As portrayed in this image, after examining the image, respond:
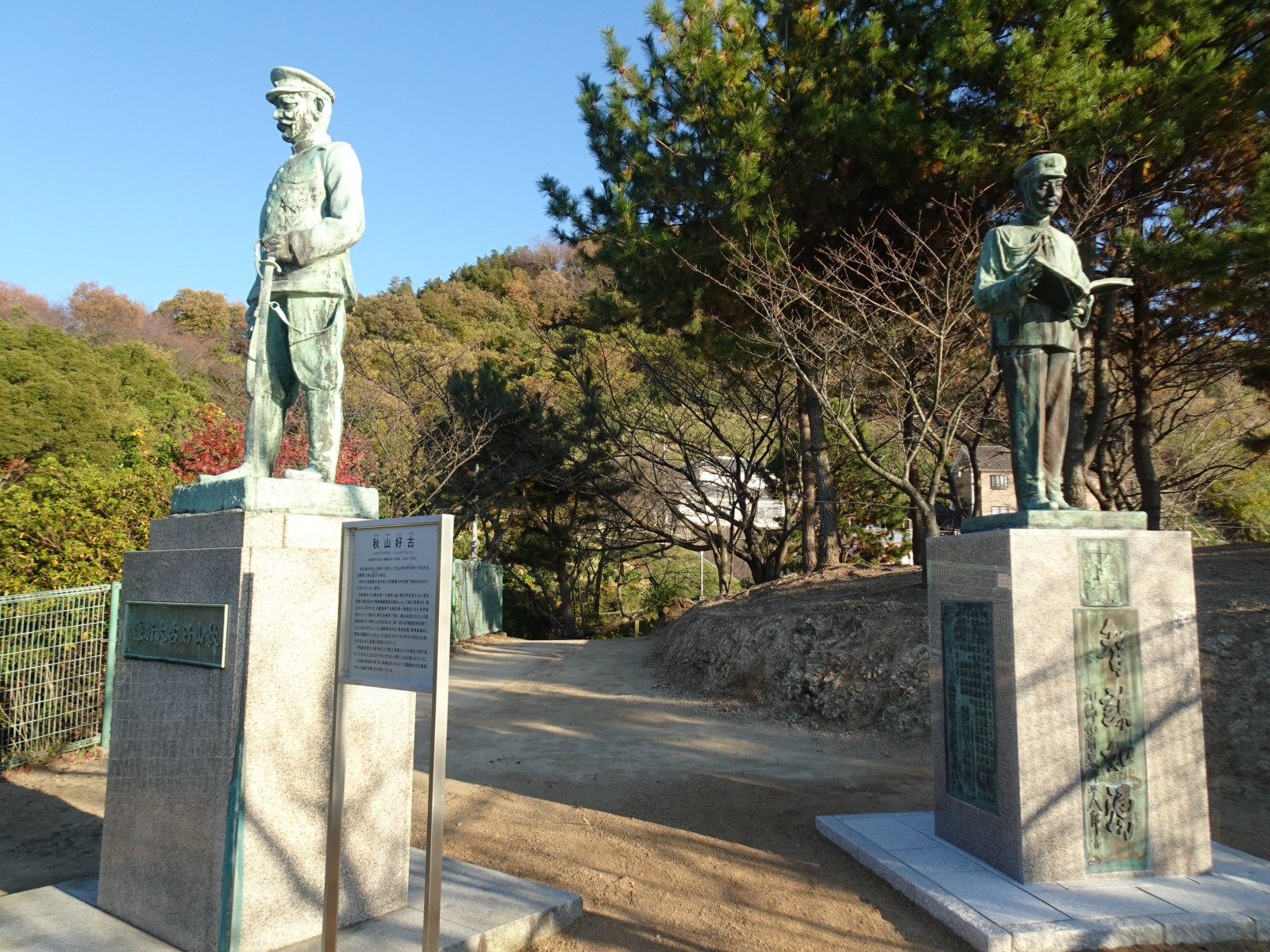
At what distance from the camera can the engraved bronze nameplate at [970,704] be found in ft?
13.9

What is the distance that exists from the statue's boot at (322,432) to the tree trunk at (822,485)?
9.80 m

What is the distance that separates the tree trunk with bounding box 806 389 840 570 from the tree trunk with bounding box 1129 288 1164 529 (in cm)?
417

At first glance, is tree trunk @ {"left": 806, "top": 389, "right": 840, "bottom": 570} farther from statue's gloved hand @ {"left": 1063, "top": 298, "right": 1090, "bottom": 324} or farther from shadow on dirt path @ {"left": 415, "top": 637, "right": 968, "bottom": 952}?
statue's gloved hand @ {"left": 1063, "top": 298, "right": 1090, "bottom": 324}

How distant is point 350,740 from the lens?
11.7 ft

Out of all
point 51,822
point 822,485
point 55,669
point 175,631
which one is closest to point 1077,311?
point 175,631

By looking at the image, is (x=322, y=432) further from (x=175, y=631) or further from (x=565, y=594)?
(x=565, y=594)

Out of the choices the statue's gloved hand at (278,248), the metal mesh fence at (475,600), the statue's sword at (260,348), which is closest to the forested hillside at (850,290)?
the metal mesh fence at (475,600)

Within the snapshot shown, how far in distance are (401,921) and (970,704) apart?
117 inches

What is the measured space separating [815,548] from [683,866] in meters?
10.4

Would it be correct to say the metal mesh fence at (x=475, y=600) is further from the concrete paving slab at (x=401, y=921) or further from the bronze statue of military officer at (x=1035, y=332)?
the bronze statue of military officer at (x=1035, y=332)

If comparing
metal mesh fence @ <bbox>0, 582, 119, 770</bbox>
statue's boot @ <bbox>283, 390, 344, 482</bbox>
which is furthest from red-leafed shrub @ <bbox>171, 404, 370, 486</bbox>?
statue's boot @ <bbox>283, 390, 344, 482</bbox>

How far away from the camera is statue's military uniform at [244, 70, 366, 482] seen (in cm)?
401

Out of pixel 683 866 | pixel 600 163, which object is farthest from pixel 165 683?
pixel 600 163

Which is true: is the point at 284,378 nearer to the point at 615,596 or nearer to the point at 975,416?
the point at 975,416
